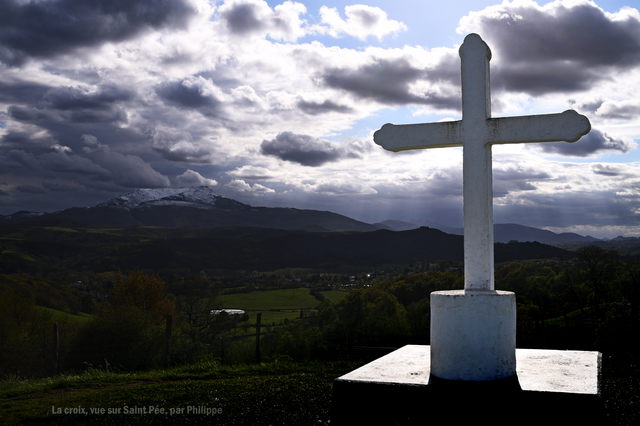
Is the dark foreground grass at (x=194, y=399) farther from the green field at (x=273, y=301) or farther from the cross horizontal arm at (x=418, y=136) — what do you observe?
the green field at (x=273, y=301)

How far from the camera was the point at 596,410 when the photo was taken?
372 cm

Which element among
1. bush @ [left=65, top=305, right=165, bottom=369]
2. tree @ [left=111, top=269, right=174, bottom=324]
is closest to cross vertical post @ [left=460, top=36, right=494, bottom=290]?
bush @ [left=65, top=305, right=165, bottom=369]

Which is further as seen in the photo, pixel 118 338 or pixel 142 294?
pixel 142 294

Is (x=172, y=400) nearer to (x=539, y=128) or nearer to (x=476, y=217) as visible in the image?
(x=476, y=217)

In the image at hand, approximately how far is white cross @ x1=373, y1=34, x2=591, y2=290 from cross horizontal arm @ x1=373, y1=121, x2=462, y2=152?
0.04 feet

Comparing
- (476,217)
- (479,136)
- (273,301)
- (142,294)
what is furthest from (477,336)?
(273,301)

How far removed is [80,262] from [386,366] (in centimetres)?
15260

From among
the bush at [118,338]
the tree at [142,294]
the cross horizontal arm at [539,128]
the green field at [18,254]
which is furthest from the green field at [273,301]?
the green field at [18,254]

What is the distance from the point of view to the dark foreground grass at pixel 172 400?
261 inches

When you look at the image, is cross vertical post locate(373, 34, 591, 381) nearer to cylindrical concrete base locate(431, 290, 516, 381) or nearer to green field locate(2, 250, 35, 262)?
cylindrical concrete base locate(431, 290, 516, 381)

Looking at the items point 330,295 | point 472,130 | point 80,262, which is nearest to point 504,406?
point 472,130

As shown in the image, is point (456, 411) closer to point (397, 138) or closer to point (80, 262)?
point (397, 138)

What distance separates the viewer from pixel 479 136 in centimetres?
518

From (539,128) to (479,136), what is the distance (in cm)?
67
